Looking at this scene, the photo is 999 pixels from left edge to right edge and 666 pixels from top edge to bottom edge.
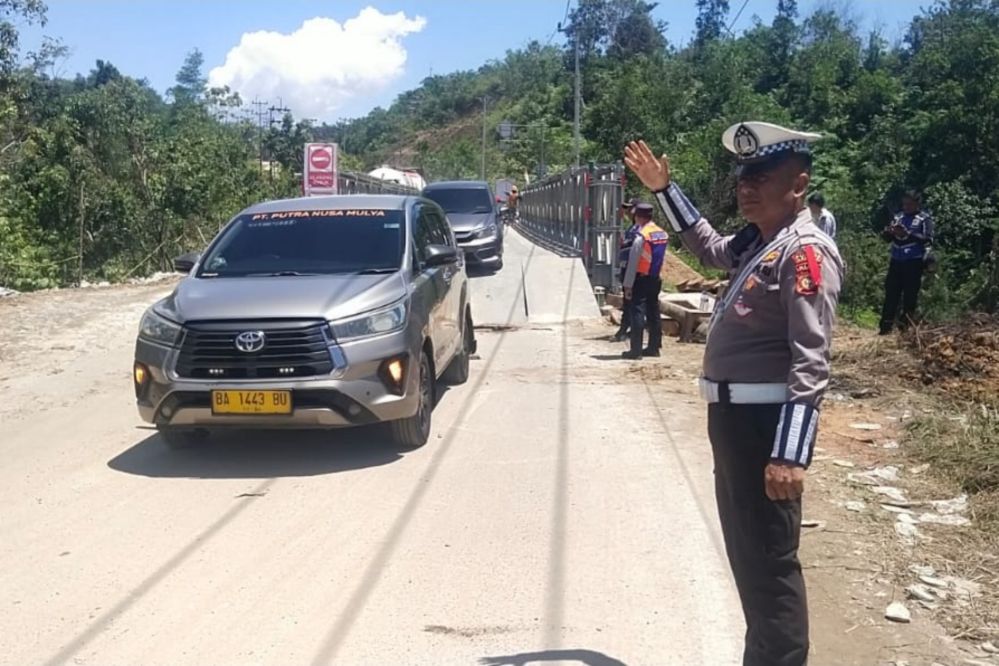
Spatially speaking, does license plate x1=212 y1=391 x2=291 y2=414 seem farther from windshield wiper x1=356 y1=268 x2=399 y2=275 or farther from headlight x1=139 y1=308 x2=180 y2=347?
windshield wiper x1=356 y1=268 x2=399 y2=275

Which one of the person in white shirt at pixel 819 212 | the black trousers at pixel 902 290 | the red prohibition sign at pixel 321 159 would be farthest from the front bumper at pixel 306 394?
the red prohibition sign at pixel 321 159

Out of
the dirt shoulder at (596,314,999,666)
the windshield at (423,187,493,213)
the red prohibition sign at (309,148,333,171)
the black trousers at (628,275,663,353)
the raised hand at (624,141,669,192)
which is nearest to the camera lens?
the raised hand at (624,141,669,192)

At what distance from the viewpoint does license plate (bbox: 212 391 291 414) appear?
20.6 ft

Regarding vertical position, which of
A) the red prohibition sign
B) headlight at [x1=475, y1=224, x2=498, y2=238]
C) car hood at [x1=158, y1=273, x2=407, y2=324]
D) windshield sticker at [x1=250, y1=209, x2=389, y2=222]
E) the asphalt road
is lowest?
the asphalt road

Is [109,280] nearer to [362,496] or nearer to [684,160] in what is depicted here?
[362,496]

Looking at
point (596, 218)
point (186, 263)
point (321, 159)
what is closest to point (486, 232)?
point (596, 218)

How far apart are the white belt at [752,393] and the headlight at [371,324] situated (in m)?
3.63

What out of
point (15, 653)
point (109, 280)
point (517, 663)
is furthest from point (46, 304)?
point (517, 663)

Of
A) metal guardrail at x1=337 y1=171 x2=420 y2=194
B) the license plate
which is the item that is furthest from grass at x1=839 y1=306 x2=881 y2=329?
the license plate

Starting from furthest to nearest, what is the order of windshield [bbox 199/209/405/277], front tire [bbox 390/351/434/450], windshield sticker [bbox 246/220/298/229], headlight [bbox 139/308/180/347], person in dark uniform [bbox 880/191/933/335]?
person in dark uniform [bbox 880/191/933/335]
windshield sticker [bbox 246/220/298/229]
windshield [bbox 199/209/405/277]
front tire [bbox 390/351/434/450]
headlight [bbox 139/308/180/347]

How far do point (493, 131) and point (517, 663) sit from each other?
9922cm

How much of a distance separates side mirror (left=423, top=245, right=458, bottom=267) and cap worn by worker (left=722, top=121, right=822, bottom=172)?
461 cm

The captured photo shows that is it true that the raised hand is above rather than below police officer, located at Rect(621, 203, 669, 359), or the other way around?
above

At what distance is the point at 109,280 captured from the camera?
71.3 ft
